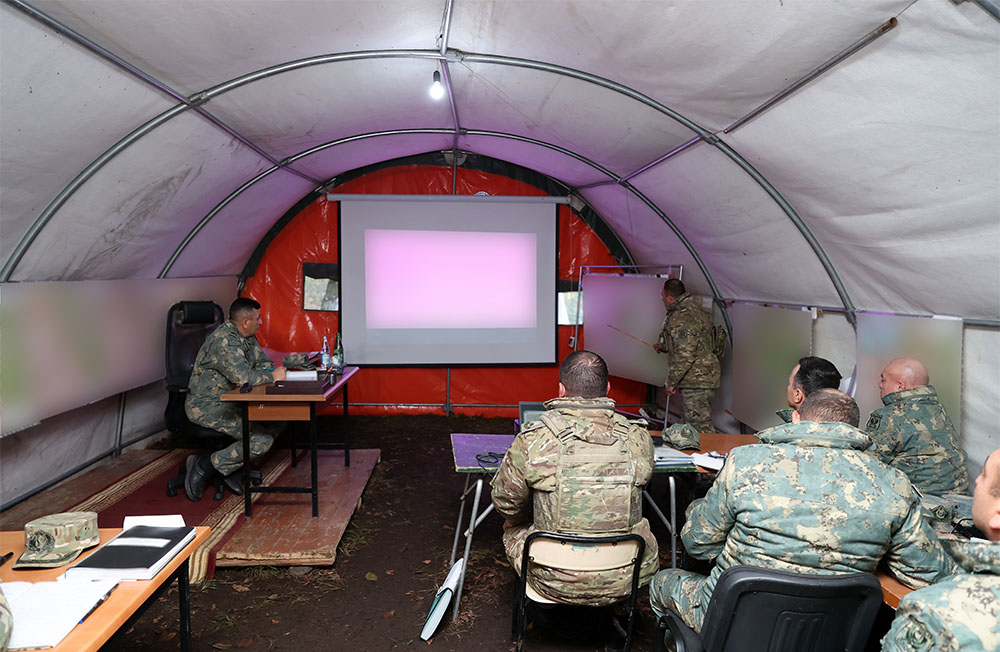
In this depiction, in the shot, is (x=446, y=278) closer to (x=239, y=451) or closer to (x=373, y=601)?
(x=239, y=451)

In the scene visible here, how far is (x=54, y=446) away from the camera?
14.0 ft

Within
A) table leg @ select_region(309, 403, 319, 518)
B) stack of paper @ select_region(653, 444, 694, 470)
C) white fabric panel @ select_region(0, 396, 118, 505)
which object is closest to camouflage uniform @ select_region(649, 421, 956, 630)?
stack of paper @ select_region(653, 444, 694, 470)

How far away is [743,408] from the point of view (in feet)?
16.6

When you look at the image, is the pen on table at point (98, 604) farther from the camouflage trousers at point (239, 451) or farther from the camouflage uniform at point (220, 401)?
the camouflage trousers at point (239, 451)

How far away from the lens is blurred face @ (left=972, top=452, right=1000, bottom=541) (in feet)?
4.41

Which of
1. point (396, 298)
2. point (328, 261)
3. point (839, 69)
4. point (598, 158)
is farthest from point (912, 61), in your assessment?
point (328, 261)

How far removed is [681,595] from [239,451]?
10.6ft

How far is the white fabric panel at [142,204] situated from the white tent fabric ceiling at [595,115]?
21 mm

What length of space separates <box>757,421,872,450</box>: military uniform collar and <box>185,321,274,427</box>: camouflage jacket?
10.6 ft

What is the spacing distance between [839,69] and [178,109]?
3379 millimetres

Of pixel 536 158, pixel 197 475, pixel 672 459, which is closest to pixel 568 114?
pixel 536 158

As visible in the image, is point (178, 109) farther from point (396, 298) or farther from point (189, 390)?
point (396, 298)

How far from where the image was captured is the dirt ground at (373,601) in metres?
2.79

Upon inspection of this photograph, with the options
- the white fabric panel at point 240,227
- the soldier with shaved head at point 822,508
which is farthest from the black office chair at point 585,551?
the white fabric panel at point 240,227
